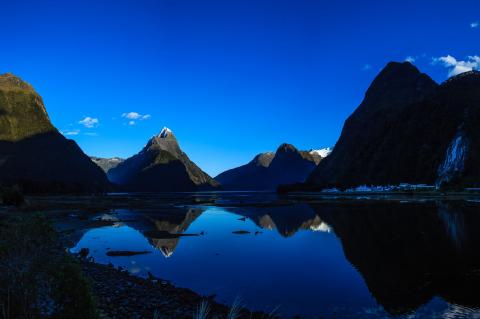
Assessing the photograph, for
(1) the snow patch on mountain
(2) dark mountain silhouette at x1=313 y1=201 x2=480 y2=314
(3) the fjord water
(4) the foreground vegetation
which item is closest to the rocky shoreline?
(3) the fjord water

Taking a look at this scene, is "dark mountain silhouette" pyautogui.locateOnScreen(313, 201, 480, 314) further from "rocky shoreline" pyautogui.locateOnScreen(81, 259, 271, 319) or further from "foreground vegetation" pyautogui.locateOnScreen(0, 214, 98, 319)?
"foreground vegetation" pyautogui.locateOnScreen(0, 214, 98, 319)

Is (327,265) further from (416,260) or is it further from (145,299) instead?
(145,299)

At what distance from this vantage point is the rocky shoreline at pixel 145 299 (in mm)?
16859

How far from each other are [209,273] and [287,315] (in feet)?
34.8

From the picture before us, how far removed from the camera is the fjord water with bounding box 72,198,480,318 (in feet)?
65.7

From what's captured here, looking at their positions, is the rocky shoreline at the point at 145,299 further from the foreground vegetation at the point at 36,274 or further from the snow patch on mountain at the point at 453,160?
the snow patch on mountain at the point at 453,160

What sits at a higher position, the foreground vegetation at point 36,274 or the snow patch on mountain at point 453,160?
the snow patch on mountain at point 453,160

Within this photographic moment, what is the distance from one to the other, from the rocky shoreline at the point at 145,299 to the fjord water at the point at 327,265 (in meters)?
1.90

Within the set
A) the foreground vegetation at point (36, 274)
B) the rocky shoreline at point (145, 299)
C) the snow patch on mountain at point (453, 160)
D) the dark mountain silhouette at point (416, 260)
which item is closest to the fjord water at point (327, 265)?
the dark mountain silhouette at point (416, 260)

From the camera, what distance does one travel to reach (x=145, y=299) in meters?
19.2

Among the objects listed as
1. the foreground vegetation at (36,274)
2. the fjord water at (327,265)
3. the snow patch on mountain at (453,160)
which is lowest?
the fjord water at (327,265)

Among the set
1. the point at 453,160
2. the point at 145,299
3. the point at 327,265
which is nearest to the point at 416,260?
the point at 327,265

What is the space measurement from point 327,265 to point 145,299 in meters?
17.2

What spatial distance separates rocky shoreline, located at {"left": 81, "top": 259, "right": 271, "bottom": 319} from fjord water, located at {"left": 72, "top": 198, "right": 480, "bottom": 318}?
190 cm
